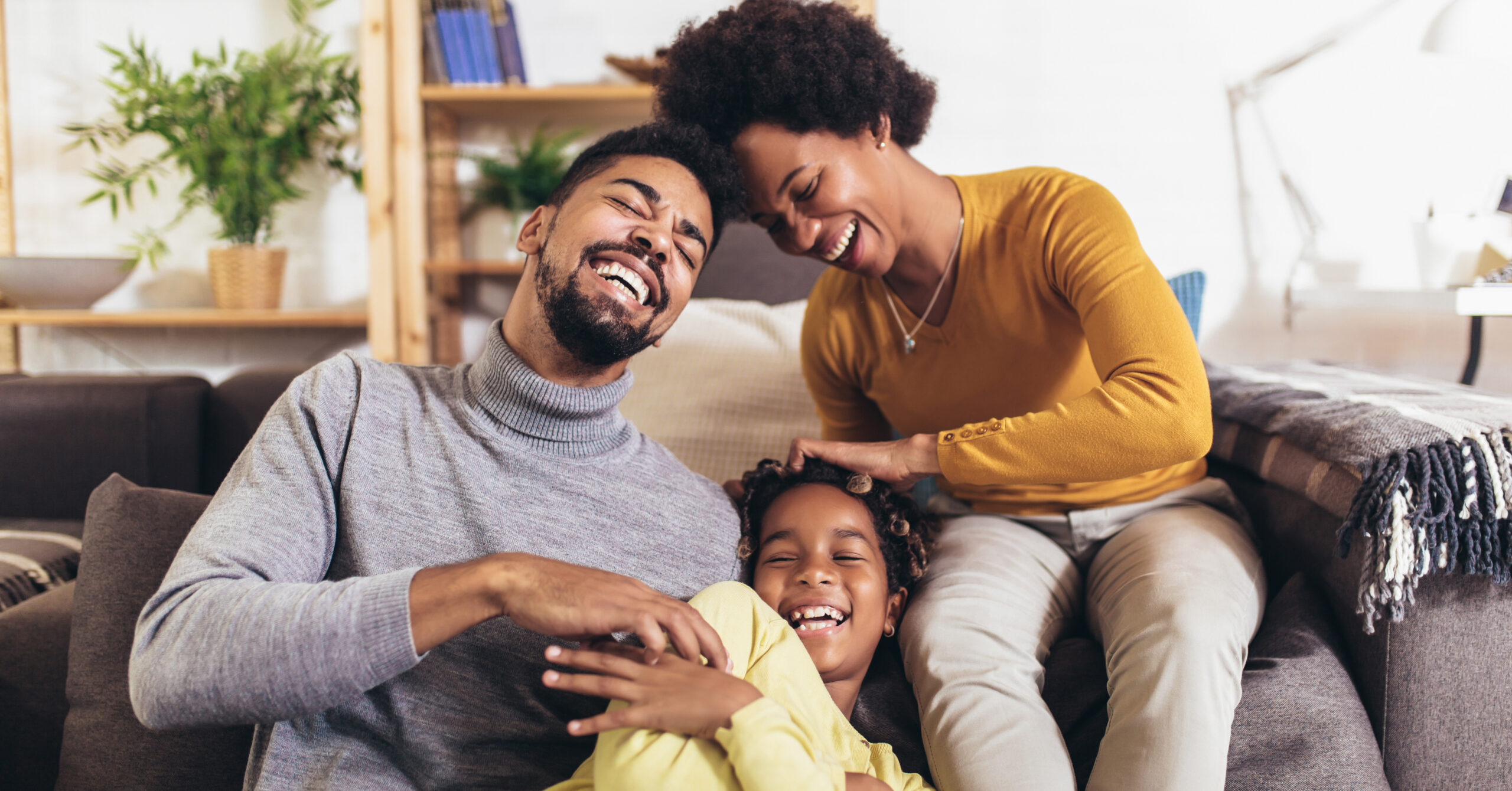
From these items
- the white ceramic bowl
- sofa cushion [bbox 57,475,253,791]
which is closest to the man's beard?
sofa cushion [bbox 57,475,253,791]

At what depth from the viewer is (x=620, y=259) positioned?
1.06 metres

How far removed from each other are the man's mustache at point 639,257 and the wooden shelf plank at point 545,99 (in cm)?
147

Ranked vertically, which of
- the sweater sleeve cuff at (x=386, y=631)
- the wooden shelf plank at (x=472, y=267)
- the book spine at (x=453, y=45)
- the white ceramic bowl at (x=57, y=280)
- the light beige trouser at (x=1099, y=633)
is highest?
the book spine at (x=453, y=45)

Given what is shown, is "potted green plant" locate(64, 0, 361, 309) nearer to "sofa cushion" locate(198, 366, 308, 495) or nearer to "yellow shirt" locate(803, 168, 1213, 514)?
"sofa cushion" locate(198, 366, 308, 495)

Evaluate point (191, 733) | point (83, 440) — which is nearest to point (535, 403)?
point (191, 733)

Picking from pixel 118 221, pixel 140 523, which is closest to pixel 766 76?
pixel 140 523

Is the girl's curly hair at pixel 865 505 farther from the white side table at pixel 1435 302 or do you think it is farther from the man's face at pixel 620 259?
the white side table at pixel 1435 302

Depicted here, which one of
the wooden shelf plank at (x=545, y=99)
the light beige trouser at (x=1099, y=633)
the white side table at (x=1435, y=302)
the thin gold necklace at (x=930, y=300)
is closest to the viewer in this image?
the light beige trouser at (x=1099, y=633)

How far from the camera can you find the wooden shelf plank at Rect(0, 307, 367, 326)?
255 cm

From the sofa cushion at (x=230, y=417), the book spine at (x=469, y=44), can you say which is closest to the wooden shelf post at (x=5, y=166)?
the book spine at (x=469, y=44)

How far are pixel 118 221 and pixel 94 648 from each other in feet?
7.88

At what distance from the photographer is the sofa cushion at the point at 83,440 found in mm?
1586

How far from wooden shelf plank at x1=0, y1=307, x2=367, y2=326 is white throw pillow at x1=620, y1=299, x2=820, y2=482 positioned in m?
1.34

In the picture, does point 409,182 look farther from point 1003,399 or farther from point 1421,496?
point 1421,496
